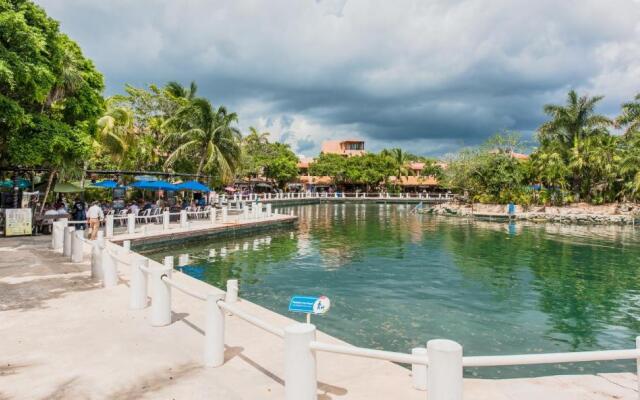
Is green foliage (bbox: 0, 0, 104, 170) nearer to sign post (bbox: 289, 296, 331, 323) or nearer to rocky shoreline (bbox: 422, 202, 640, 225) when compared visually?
sign post (bbox: 289, 296, 331, 323)

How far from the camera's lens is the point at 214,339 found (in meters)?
4.79

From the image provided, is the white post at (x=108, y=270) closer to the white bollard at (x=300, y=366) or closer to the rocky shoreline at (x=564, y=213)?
the white bollard at (x=300, y=366)

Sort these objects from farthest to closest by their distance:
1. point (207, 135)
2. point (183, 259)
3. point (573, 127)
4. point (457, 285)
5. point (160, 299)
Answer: point (573, 127), point (207, 135), point (183, 259), point (457, 285), point (160, 299)

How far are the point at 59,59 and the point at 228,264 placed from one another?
1015 cm

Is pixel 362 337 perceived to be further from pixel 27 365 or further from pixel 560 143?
pixel 560 143

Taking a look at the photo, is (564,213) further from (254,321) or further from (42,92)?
(254,321)

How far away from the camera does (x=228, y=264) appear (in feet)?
50.0

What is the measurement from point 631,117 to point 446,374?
154 feet

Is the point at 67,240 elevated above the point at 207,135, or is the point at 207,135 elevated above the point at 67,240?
the point at 207,135

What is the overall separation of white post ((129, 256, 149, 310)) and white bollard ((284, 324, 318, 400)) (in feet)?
14.2

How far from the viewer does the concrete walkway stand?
417 cm

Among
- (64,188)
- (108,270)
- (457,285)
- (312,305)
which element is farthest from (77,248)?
(457,285)

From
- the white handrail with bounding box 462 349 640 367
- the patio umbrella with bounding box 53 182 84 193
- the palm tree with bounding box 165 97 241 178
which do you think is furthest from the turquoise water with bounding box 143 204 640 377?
the palm tree with bounding box 165 97 241 178

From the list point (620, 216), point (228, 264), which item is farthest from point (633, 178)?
point (228, 264)
